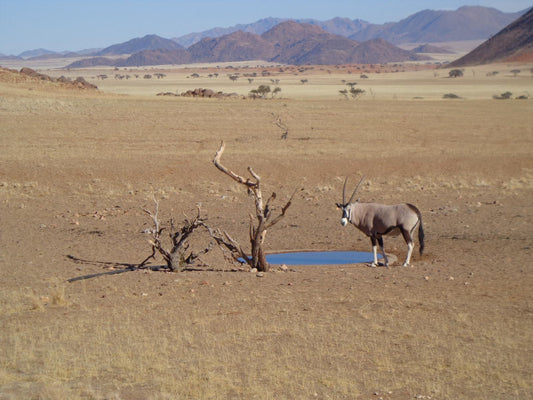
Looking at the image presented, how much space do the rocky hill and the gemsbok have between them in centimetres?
12085

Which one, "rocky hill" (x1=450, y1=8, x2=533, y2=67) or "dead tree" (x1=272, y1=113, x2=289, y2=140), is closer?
"dead tree" (x1=272, y1=113, x2=289, y2=140)

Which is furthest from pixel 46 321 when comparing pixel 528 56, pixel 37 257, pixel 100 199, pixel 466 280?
pixel 528 56

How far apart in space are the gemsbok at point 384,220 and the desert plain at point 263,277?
20.1 inches

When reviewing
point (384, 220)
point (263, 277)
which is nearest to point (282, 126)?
point (384, 220)

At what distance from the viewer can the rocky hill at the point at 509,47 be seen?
12631 cm

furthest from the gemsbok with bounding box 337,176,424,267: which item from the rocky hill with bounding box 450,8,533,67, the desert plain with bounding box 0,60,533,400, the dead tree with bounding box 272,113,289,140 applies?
the rocky hill with bounding box 450,8,533,67

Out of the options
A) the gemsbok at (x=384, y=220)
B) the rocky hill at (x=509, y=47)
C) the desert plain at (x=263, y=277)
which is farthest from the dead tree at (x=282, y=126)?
the rocky hill at (x=509, y=47)

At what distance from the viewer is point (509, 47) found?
132 metres

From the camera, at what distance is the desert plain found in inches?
279

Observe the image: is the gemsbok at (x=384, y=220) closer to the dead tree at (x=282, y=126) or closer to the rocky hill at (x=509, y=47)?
the dead tree at (x=282, y=126)

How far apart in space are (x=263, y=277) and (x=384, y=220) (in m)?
2.54

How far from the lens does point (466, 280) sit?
10.7 metres

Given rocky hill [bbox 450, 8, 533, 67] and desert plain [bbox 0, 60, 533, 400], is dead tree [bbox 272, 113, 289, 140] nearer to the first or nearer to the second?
desert plain [bbox 0, 60, 533, 400]

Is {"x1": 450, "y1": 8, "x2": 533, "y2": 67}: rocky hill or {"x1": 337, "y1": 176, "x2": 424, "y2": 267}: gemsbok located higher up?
{"x1": 450, "y1": 8, "x2": 533, "y2": 67}: rocky hill
